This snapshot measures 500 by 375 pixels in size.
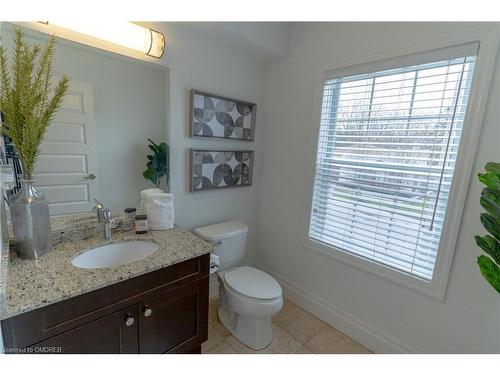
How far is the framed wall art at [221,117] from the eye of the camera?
1.67 m

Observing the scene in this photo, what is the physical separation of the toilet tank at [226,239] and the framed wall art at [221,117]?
27.9 inches

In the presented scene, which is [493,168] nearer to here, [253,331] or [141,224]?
[253,331]

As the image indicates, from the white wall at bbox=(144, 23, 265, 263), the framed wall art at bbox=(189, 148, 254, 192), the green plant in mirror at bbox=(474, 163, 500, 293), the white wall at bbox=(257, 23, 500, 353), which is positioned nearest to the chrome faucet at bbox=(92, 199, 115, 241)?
the white wall at bbox=(144, 23, 265, 263)

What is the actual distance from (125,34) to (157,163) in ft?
2.38

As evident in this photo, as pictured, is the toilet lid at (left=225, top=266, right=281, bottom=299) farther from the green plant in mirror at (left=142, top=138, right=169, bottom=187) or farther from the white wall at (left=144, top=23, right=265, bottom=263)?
the green plant in mirror at (left=142, top=138, right=169, bottom=187)

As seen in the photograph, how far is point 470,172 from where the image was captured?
1.19 meters

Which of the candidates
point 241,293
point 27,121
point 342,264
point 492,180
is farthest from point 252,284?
point 27,121

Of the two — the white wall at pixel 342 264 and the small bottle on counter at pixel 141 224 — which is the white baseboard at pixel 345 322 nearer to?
the white wall at pixel 342 264

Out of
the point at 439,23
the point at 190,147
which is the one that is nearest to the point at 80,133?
the point at 190,147

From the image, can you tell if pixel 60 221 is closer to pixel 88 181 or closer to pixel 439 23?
A: pixel 88 181

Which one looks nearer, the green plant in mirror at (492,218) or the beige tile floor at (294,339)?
the green plant in mirror at (492,218)

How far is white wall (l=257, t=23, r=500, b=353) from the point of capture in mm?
1217

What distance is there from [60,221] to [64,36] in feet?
3.03

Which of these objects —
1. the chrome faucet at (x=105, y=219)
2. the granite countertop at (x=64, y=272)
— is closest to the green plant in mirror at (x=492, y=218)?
the granite countertop at (x=64, y=272)
